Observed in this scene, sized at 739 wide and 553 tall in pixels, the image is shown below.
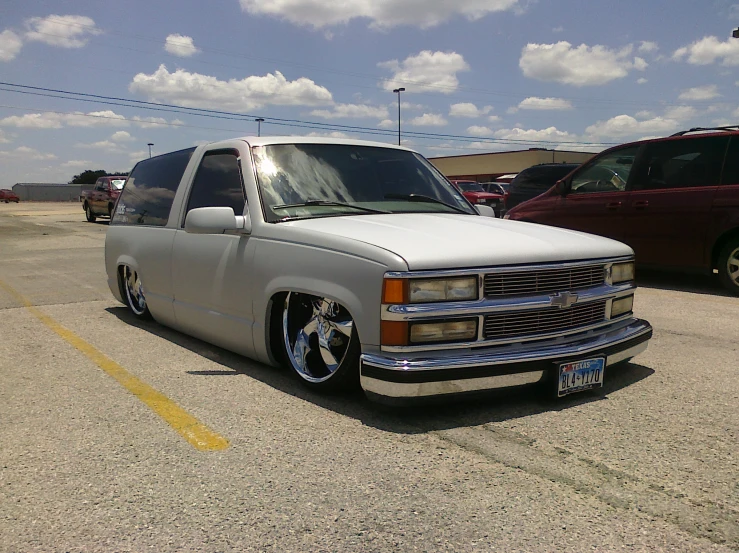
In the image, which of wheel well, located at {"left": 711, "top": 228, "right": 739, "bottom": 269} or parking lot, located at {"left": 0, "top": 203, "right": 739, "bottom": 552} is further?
wheel well, located at {"left": 711, "top": 228, "right": 739, "bottom": 269}

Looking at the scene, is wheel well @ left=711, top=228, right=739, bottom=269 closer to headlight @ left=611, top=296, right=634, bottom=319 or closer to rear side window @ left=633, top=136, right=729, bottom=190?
rear side window @ left=633, top=136, right=729, bottom=190

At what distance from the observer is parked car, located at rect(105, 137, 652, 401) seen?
3371 millimetres

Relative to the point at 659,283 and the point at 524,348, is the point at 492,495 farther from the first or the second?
the point at 659,283

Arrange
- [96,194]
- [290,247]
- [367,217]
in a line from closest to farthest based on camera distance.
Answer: [290,247] → [367,217] → [96,194]

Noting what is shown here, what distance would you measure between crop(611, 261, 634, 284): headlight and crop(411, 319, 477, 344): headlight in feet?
3.84

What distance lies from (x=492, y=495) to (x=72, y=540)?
1564 mm

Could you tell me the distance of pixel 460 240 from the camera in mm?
3646

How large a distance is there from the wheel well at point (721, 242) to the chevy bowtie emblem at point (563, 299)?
193 inches

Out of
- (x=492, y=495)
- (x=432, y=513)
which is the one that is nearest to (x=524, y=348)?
(x=492, y=495)

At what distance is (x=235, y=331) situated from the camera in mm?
4520

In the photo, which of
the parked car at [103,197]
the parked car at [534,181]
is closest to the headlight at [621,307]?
the parked car at [534,181]

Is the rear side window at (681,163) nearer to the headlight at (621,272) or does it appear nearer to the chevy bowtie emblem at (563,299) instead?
the headlight at (621,272)

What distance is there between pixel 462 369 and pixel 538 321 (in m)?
0.54

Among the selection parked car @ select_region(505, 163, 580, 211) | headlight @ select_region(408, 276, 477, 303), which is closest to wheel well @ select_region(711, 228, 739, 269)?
headlight @ select_region(408, 276, 477, 303)
